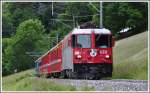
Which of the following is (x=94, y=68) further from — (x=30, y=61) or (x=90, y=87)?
(x=30, y=61)

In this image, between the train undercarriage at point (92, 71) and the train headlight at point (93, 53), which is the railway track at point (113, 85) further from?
the train headlight at point (93, 53)

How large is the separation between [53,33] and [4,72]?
4.91 m

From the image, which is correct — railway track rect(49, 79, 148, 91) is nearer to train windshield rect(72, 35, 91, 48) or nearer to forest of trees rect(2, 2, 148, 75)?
train windshield rect(72, 35, 91, 48)

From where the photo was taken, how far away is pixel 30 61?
46031mm

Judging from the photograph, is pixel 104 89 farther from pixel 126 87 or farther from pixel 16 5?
pixel 16 5

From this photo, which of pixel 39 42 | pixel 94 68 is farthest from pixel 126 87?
pixel 39 42

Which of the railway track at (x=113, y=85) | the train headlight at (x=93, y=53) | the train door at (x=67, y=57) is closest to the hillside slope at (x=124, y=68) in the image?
the railway track at (x=113, y=85)

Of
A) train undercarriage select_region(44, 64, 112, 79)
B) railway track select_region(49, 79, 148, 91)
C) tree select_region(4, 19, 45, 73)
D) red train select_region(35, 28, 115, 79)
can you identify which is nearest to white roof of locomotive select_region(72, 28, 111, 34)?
red train select_region(35, 28, 115, 79)

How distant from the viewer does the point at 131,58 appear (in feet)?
101

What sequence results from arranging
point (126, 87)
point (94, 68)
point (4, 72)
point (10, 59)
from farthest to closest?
1. point (4, 72)
2. point (10, 59)
3. point (94, 68)
4. point (126, 87)

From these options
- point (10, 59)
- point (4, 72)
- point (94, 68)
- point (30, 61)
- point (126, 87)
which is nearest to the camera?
point (126, 87)

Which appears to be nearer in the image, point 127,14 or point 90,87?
point 90,87

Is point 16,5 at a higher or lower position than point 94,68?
higher

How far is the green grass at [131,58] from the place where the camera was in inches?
968
